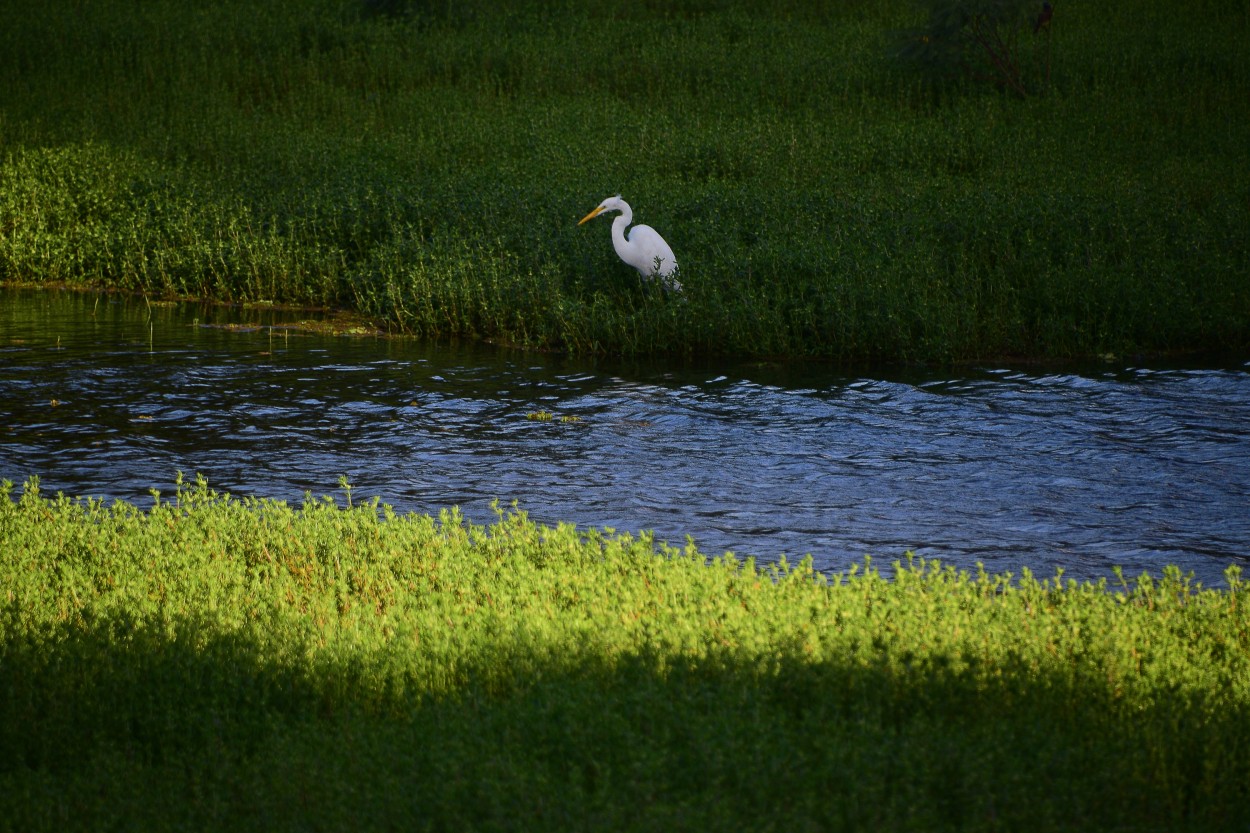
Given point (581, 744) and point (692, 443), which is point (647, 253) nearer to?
point (692, 443)

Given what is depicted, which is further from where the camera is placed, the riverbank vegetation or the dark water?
the riverbank vegetation

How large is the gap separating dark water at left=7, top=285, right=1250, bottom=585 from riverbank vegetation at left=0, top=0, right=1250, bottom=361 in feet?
2.46


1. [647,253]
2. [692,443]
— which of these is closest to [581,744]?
[692,443]

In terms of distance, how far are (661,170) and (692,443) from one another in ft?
29.7

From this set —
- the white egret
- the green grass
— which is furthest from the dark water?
the green grass

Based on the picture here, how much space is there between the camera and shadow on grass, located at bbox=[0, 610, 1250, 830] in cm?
427

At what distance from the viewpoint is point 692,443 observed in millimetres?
10375

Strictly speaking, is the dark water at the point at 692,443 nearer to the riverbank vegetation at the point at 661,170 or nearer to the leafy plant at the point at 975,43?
the riverbank vegetation at the point at 661,170

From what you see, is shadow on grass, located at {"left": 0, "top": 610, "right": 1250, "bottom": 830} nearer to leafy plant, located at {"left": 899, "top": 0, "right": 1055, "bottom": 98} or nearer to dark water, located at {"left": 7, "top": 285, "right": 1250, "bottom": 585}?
dark water, located at {"left": 7, "top": 285, "right": 1250, "bottom": 585}

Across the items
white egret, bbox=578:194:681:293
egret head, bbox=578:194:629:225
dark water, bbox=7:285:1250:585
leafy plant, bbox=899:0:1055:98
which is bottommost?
dark water, bbox=7:285:1250:585

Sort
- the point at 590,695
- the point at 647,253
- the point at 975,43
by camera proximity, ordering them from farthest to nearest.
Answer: the point at 975,43 < the point at 647,253 < the point at 590,695

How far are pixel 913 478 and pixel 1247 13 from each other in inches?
891

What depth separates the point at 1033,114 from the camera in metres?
21.3

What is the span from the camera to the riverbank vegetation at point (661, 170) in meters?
13.1
